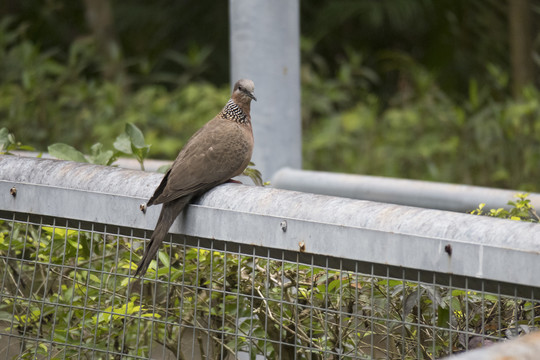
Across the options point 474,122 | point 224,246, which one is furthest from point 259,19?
point 474,122

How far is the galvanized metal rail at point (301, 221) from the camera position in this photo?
1.31m

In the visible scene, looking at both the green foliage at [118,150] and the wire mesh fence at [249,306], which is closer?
the wire mesh fence at [249,306]

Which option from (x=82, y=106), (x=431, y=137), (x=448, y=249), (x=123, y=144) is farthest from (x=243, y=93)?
(x=82, y=106)

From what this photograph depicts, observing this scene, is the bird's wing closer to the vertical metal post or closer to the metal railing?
the metal railing

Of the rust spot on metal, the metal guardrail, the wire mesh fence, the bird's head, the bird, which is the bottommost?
the wire mesh fence

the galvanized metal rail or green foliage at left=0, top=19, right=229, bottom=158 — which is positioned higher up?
green foliage at left=0, top=19, right=229, bottom=158

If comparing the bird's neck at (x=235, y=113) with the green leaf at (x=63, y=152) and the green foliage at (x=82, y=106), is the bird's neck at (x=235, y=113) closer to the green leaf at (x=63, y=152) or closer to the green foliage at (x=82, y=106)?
the green leaf at (x=63, y=152)

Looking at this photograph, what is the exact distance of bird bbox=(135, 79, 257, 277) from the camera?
1.75 m

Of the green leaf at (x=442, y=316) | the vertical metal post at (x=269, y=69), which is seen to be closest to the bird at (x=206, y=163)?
the vertical metal post at (x=269, y=69)

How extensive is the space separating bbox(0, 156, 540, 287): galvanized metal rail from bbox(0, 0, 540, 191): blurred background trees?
3.44 m

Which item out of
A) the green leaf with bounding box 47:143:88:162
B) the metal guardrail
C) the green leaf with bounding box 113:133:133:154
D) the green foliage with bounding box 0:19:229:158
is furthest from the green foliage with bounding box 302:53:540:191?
the green leaf with bounding box 47:143:88:162

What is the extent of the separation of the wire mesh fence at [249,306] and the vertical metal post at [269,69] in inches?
49.3

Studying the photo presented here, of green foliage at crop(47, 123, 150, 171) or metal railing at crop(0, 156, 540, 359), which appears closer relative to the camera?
metal railing at crop(0, 156, 540, 359)

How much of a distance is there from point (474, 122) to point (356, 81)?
2816mm
